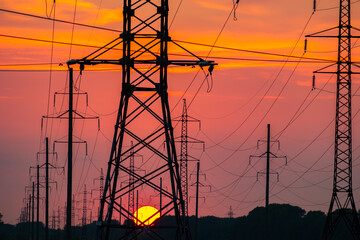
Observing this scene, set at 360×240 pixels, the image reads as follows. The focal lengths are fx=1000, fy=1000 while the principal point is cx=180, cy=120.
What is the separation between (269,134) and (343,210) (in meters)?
21.7

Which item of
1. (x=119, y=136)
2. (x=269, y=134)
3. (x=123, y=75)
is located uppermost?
(x=269, y=134)

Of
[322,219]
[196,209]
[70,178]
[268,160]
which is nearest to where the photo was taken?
[70,178]

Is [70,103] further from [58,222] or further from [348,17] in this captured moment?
[58,222]

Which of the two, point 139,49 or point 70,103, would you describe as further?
point 70,103

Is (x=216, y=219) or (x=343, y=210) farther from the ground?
(x=216, y=219)

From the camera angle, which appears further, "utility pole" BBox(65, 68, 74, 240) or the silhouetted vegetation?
the silhouetted vegetation

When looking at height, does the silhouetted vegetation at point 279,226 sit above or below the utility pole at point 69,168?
above

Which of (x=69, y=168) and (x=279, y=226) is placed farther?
(x=279, y=226)

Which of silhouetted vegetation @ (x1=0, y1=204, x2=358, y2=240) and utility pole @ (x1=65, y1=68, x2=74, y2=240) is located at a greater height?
silhouetted vegetation @ (x1=0, y1=204, x2=358, y2=240)

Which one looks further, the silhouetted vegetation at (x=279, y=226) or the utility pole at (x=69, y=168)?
the silhouetted vegetation at (x=279, y=226)

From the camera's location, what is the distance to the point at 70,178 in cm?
4944

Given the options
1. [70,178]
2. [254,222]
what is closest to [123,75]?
[70,178]

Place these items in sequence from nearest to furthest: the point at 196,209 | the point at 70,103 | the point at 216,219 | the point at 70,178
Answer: the point at 70,178 < the point at 70,103 < the point at 196,209 < the point at 216,219

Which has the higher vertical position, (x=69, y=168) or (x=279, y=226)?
(x=279, y=226)
